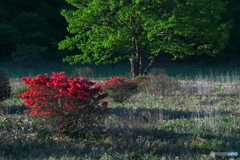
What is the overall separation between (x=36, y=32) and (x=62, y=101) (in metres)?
33.5

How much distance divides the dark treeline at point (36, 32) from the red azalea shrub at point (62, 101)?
93.6 feet

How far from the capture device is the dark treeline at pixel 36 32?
3525cm

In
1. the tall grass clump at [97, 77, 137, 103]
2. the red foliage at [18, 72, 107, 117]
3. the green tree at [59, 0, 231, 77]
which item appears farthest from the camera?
the green tree at [59, 0, 231, 77]

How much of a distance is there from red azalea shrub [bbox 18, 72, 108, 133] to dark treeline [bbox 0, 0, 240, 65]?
28529 millimetres

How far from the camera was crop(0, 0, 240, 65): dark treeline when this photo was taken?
116 ft

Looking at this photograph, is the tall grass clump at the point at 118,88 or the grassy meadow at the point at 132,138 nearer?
the grassy meadow at the point at 132,138

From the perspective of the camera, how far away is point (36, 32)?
126 ft

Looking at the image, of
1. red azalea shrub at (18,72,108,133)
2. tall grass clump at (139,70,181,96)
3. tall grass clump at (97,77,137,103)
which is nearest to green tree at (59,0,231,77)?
tall grass clump at (139,70,181,96)

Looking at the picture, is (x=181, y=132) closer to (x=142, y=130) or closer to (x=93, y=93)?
(x=142, y=130)

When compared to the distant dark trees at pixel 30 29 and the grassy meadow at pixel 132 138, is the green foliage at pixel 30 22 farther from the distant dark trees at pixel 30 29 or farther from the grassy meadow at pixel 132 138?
the grassy meadow at pixel 132 138

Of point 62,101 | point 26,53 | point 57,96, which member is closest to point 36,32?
point 26,53

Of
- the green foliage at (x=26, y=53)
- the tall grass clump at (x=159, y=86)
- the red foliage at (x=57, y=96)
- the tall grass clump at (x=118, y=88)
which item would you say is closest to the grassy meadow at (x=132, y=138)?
the red foliage at (x=57, y=96)

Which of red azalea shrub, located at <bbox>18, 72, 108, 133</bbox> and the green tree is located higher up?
the green tree

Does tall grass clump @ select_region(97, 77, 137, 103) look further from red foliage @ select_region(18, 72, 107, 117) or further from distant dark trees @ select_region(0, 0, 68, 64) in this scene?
distant dark trees @ select_region(0, 0, 68, 64)
